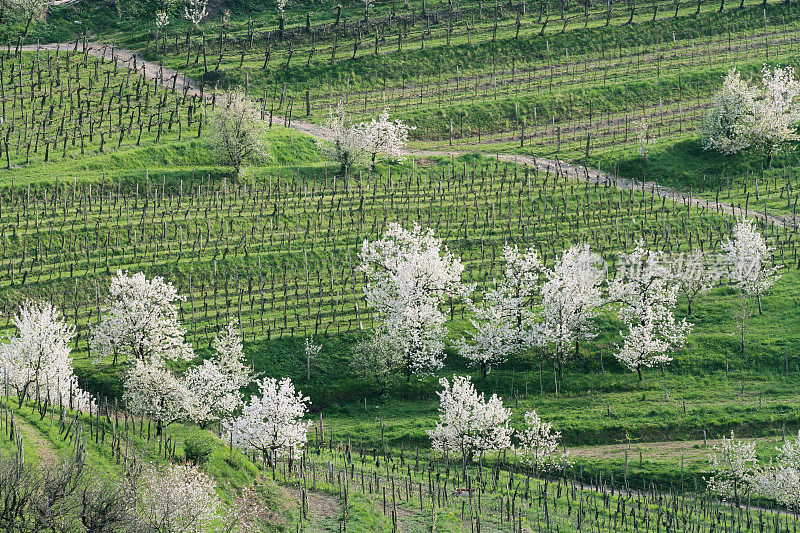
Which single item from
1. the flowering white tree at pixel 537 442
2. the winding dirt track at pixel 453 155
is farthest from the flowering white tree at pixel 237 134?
the flowering white tree at pixel 537 442

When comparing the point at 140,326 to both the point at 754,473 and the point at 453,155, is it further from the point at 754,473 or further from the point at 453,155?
the point at 453,155

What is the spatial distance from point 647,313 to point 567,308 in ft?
24.5

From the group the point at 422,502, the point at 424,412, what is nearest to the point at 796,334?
the point at 424,412

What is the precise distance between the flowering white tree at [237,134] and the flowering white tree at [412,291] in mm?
27252

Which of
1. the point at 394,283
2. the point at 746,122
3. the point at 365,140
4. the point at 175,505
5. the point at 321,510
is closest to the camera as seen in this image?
the point at 175,505

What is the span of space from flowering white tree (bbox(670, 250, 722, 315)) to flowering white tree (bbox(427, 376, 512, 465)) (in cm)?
2715

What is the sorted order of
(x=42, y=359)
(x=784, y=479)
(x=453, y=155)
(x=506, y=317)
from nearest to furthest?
1. (x=784, y=479)
2. (x=42, y=359)
3. (x=506, y=317)
4. (x=453, y=155)

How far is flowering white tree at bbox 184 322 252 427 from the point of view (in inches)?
3563

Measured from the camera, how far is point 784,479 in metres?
83.1

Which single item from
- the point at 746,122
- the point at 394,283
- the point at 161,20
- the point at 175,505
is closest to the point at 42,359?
the point at 175,505

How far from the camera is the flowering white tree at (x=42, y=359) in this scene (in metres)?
88.7

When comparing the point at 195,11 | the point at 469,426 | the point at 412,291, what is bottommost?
the point at 469,426

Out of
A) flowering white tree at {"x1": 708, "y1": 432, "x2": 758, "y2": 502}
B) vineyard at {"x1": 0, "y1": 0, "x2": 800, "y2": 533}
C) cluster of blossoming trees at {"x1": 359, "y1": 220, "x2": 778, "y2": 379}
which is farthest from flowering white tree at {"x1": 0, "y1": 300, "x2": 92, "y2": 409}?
flowering white tree at {"x1": 708, "y1": 432, "x2": 758, "y2": 502}

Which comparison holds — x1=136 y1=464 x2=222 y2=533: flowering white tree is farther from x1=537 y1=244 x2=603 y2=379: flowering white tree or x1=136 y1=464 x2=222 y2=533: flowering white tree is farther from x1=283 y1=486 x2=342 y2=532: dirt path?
Result: x1=537 y1=244 x2=603 y2=379: flowering white tree
